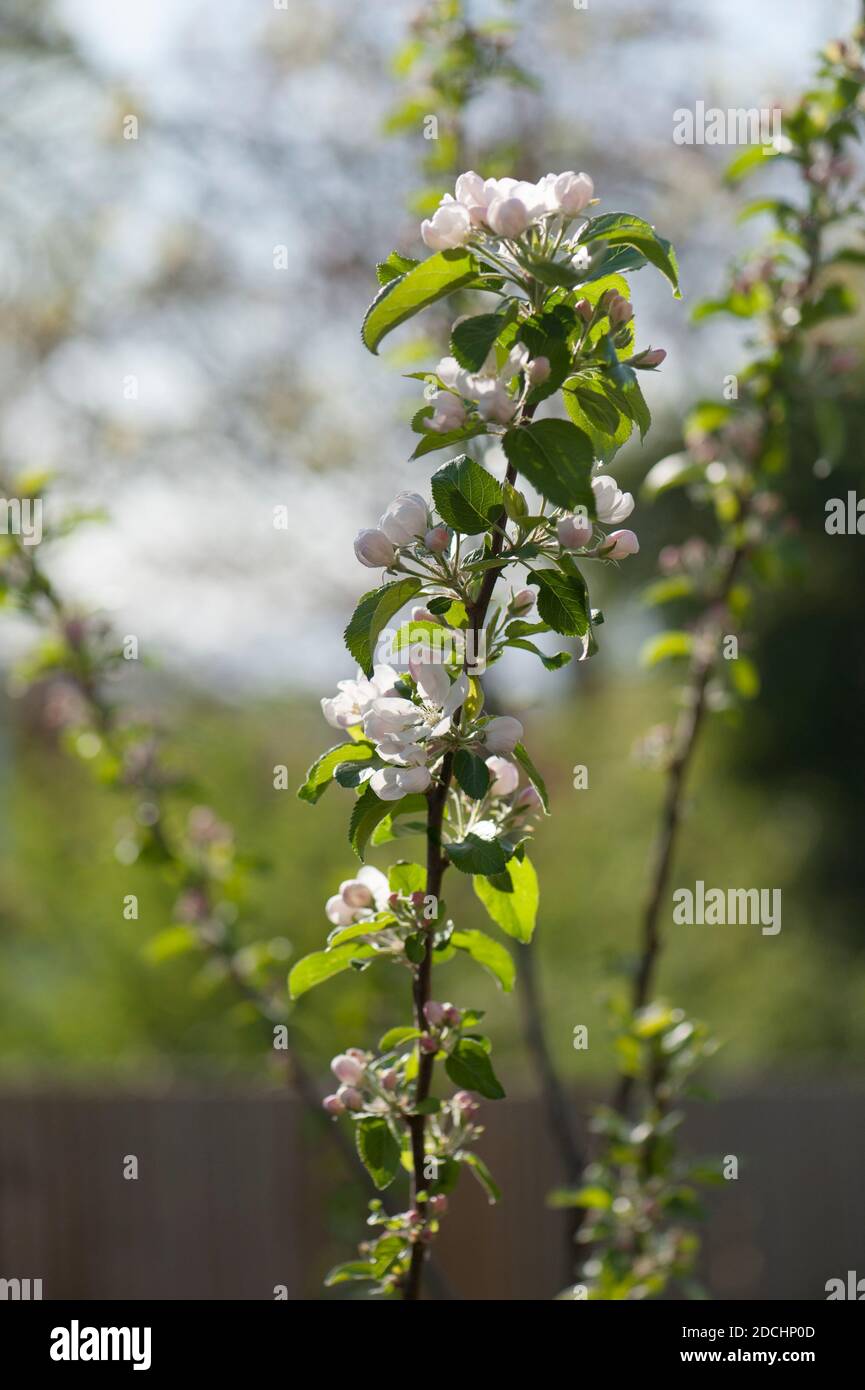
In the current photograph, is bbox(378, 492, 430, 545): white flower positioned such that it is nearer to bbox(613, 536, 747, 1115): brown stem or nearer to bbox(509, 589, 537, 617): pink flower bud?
bbox(509, 589, 537, 617): pink flower bud

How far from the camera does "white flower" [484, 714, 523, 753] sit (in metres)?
0.92

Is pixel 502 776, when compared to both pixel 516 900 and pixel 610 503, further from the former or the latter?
pixel 610 503

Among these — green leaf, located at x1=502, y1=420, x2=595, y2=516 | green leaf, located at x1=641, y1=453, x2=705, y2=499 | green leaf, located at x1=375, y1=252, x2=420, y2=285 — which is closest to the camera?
green leaf, located at x1=502, y1=420, x2=595, y2=516

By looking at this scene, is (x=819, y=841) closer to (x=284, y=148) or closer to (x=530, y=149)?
(x=530, y=149)

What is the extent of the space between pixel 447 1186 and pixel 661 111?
5.57 m

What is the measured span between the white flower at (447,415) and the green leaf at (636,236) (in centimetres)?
15

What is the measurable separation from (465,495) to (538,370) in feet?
0.35

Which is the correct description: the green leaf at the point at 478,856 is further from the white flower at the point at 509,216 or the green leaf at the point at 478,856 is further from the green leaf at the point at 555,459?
the white flower at the point at 509,216

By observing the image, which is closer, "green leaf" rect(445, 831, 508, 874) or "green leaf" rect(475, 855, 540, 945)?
"green leaf" rect(445, 831, 508, 874)

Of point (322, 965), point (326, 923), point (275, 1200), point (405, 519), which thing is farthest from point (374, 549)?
point (326, 923)

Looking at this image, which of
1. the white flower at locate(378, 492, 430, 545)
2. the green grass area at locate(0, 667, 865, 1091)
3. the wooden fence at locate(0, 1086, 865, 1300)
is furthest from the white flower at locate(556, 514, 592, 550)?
the green grass area at locate(0, 667, 865, 1091)

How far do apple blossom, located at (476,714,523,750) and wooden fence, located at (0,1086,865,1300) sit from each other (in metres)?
3.36

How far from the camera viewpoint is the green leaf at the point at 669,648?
1944 millimetres

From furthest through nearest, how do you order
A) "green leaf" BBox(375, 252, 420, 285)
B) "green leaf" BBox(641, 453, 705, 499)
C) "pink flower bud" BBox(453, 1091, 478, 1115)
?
"green leaf" BBox(641, 453, 705, 499), "pink flower bud" BBox(453, 1091, 478, 1115), "green leaf" BBox(375, 252, 420, 285)
